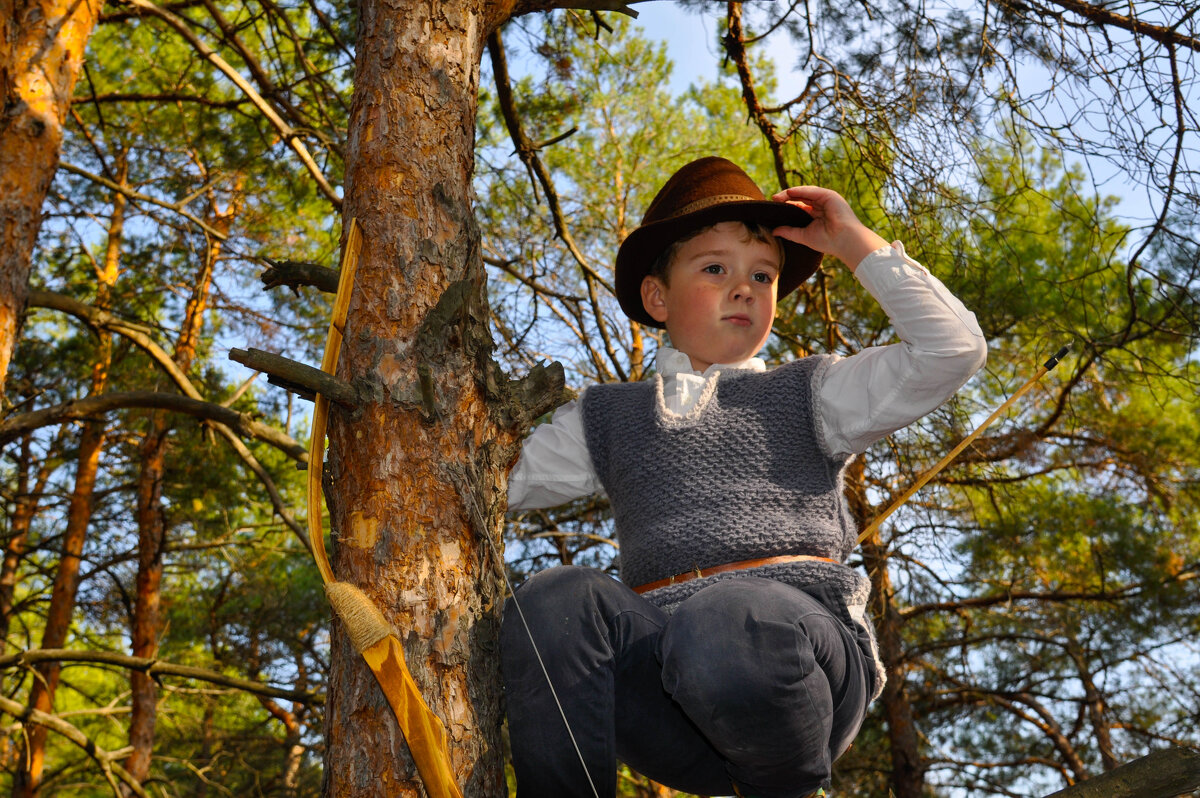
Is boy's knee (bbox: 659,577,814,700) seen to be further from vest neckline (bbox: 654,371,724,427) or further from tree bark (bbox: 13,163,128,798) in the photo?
tree bark (bbox: 13,163,128,798)

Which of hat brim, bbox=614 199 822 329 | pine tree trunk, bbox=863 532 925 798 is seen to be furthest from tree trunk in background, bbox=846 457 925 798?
hat brim, bbox=614 199 822 329

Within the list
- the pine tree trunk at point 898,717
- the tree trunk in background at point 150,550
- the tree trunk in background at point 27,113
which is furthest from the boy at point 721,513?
the tree trunk in background at point 150,550

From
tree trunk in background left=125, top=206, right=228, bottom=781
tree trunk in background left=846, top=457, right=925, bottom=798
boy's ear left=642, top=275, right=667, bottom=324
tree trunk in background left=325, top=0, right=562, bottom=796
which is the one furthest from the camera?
tree trunk in background left=125, top=206, right=228, bottom=781

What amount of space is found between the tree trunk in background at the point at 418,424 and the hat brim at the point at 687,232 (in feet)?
1.87

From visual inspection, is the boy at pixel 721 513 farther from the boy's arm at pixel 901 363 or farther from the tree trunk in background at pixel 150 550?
the tree trunk in background at pixel 150 550

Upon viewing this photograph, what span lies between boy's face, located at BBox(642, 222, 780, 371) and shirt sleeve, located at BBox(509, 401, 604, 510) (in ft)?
1.16

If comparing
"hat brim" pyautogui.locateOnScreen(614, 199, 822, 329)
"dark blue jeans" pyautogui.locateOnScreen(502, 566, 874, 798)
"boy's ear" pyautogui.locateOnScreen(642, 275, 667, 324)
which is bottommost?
"dark blue jeans" pyautogui.locateOnScreen(502, 566, 874, 798)

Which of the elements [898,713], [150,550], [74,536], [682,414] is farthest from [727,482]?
[74,536]

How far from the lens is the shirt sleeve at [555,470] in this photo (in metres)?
2.20

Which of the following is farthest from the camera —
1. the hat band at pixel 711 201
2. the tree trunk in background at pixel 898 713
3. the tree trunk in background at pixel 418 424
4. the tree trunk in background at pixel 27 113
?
the tree trunk in background at pixel 898 713

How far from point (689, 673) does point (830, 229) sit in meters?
1.10

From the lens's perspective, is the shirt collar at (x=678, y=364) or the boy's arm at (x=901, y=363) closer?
the boy's arm at (x=901, y=363)

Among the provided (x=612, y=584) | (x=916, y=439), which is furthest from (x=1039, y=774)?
(x=612, y=584)

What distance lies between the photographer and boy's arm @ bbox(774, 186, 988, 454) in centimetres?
198
